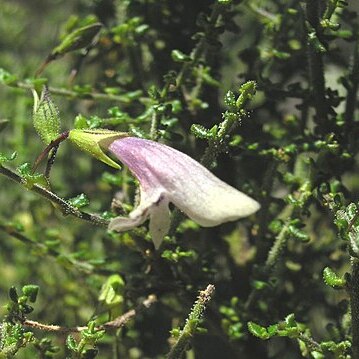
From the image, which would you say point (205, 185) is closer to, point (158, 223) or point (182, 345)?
point (158, 223)

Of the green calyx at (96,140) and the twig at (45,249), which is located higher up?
the green calyx at (96,140)

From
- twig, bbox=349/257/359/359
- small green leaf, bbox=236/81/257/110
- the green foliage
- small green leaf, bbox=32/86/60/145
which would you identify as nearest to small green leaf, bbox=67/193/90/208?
the green foliage

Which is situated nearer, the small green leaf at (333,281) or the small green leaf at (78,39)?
the small green leaf at (333,281)

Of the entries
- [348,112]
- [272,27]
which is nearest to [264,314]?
[348,112]

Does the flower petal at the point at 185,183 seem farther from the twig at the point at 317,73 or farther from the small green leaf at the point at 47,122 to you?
the twig at the point at 317,73

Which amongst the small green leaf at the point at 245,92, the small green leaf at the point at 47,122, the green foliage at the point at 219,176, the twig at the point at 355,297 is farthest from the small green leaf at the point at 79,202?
the twig at the point at 355,297

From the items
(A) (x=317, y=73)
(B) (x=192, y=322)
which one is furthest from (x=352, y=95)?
(B) (x=192, y=322)
